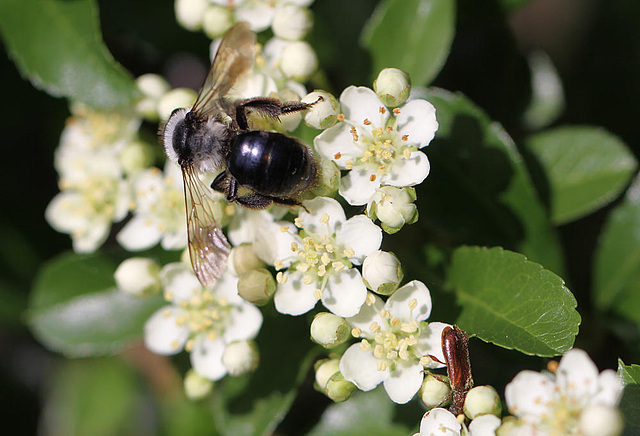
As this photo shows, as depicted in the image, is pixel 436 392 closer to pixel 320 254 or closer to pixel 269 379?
pixel 320 254

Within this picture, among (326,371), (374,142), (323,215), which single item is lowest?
(326,371)

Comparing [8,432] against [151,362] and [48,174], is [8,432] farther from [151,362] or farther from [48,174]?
[48,174]

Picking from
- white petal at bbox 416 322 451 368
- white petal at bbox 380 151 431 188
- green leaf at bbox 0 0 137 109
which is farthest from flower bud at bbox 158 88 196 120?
white petal at bbox 416 322 451 368

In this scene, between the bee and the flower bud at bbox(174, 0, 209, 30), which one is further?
the flower bud at bbox(174, 0, 209, 30)

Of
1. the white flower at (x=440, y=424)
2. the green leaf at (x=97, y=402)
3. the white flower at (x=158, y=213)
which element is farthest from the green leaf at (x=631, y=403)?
the green leaf at (x=97, y=402)

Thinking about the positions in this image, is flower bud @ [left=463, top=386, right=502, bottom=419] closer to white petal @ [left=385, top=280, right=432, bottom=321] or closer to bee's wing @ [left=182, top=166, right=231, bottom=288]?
white petal @ [left=385, top=280, right=432, bottom=321]

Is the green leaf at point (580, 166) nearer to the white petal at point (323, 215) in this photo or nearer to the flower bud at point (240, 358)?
the white petal at point (323, 215)

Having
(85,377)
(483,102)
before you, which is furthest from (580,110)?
(85,377)

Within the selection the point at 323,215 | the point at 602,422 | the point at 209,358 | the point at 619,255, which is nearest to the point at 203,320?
the point at 209,358
